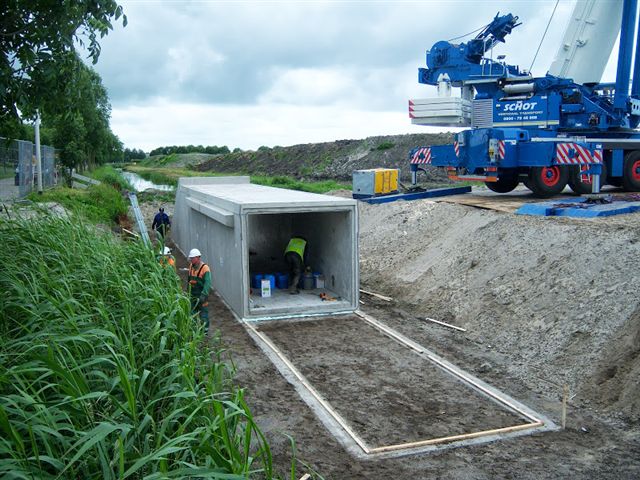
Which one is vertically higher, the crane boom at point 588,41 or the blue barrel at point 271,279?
the crane boom at point 588,41

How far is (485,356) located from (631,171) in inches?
399

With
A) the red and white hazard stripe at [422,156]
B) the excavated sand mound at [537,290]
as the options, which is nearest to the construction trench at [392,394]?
the excavated sand mound at [537,290]

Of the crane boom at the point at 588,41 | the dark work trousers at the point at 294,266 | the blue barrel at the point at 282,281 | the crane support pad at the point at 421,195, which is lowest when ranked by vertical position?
the blue barrel at the point at 282,281

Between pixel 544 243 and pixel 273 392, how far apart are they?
21.8ft

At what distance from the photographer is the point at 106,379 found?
500 centimetres

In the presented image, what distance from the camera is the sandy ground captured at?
684cm

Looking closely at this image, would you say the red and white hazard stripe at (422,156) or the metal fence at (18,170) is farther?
the metal fence at (18,170)

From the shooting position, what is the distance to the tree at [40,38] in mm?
7336

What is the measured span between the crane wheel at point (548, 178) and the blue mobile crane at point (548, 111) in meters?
0.03

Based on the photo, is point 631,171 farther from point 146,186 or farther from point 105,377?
point 146,186

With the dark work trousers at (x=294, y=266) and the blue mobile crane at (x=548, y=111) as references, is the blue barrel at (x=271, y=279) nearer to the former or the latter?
the dark work trousers at (x=294, y=266)

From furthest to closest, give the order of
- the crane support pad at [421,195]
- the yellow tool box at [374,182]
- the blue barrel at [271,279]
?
the yellow tool box at [374,182] → the crane support pad at [421,195] → the blue barrel at [271,279]

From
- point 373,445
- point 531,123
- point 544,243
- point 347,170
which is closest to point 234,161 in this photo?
point 347,170

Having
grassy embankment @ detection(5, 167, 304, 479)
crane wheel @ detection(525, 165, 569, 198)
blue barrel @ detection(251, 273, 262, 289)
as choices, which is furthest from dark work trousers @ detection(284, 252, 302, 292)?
crane wheel @ detection(525, 165, 569, 198)
